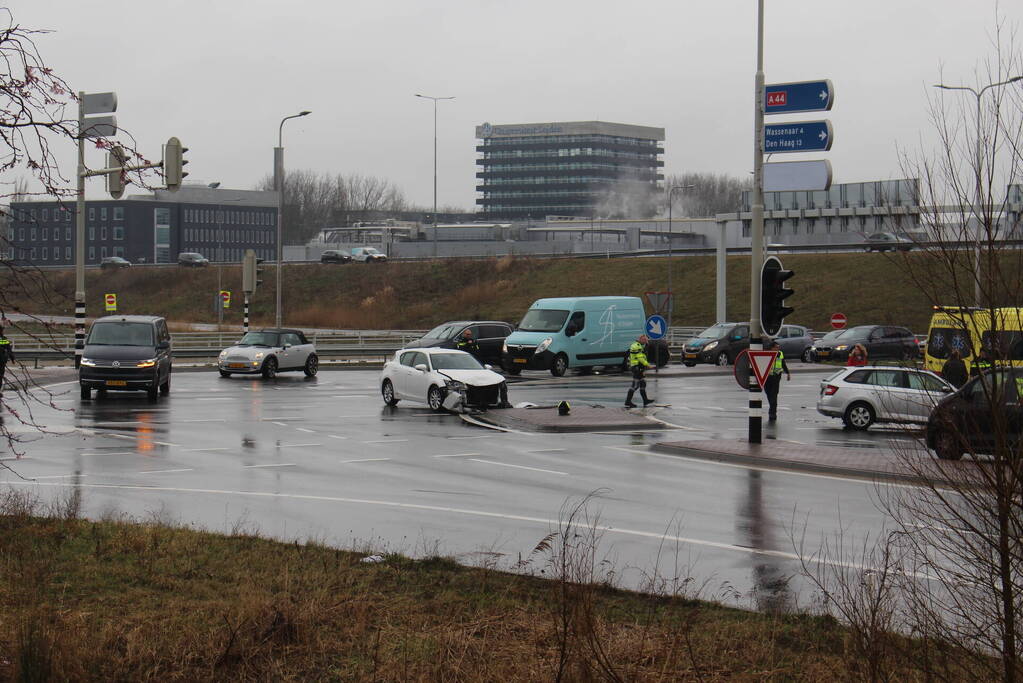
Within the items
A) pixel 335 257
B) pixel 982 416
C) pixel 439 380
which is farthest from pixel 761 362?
pixel 335 257

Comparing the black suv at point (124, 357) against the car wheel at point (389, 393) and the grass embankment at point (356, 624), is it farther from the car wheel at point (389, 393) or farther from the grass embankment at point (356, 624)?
the grass embankment at point (356, 624)

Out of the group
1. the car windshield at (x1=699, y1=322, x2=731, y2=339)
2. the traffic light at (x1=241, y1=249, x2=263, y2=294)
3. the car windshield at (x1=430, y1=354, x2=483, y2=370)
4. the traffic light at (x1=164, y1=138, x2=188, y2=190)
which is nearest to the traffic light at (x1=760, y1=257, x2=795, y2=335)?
the car windshield at (x1=430, y1=354, x2=483, y2=370)

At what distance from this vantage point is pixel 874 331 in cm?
4869

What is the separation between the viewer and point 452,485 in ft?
50.3

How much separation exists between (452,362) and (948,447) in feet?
73.9

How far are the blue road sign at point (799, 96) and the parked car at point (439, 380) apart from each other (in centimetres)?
1010

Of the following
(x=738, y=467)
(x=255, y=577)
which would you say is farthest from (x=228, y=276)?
(x=255, y=577)

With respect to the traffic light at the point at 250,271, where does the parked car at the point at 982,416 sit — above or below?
below

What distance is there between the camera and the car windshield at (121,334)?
2939 cm

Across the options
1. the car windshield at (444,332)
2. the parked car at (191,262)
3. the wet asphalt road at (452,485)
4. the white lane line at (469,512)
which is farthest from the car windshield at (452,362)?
the parked car at (191,262)

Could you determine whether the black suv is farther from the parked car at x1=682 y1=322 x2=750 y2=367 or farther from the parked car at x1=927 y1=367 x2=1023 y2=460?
the parked car at x1=927 y1=367 x2=1023 y2=460

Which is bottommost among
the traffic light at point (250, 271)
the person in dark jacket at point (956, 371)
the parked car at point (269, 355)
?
the parked car at point (269, 355)

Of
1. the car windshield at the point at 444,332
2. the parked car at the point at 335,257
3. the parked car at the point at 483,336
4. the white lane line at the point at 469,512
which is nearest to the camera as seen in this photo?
the white lane line at the point at 469,512

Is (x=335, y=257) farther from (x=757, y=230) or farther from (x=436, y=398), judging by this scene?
(x=757, y=230)
